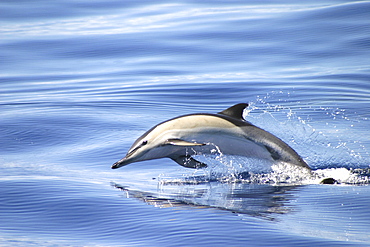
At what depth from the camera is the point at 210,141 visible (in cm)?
759

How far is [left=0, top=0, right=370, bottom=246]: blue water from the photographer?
5.95 meters

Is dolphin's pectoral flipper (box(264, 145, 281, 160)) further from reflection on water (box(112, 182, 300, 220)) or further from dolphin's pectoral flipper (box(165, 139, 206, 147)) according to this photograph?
dolphin's pectoral flipper (box(165, 139, 206, 147))

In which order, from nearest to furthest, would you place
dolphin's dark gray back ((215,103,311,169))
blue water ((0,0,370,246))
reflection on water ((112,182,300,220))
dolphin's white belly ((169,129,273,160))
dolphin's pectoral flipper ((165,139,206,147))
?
blue water ((0,0,370,246))
reflection on water ((112,182,300,220))
dolphin's pectoral flipper ((165,139,206,147))
dolphin's white belly ((169,129,273,160))
dolphin's dark gray back ((215,103,311,169))

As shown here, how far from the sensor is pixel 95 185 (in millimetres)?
7539

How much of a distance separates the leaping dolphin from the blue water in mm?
225

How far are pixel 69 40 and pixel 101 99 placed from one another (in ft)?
25.4

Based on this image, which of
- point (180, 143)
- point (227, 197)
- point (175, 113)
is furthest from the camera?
point (175, 113)

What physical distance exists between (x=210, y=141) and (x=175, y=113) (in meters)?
4.71

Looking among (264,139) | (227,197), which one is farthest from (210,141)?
(227,197)

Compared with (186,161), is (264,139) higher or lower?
A: higher

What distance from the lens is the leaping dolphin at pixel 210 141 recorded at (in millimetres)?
7586

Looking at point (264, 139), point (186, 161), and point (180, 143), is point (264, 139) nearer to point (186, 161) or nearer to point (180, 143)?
point (186, 161)

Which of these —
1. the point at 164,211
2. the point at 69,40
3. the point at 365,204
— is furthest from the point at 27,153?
the point at 69,40

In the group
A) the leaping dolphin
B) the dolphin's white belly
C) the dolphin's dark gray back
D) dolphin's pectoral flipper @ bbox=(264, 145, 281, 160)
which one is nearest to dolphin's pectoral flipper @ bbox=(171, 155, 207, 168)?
the leaping dolphin
